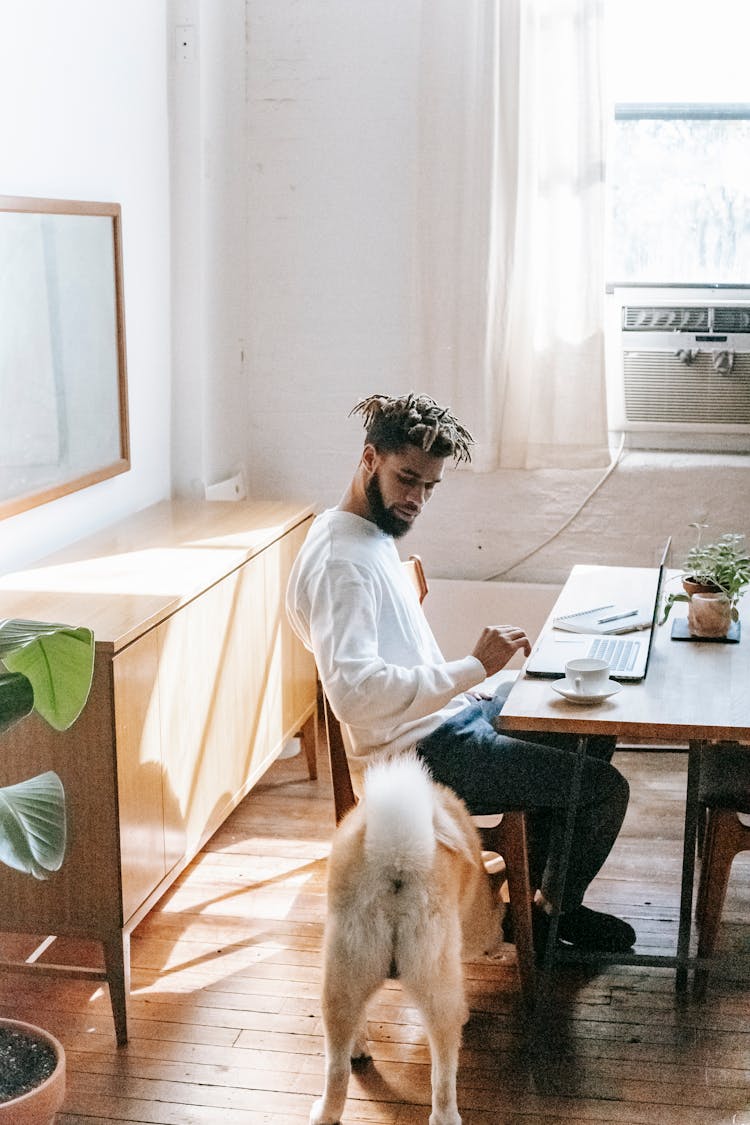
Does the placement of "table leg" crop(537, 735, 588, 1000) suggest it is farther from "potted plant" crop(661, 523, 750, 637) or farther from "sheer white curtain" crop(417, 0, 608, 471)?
"sheer white curtain" crop(417, 0, 608, 471)

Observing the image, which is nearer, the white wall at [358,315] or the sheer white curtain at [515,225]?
the sheer white curtain at [515,225]

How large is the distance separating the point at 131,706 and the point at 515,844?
2.70ft

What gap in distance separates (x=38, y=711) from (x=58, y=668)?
8 cm

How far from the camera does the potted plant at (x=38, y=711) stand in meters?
1.98

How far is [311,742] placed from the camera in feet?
13.2

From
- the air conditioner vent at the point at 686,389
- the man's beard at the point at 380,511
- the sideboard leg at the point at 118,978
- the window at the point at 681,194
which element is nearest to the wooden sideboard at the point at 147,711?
the sideboard leg at the point at 118,978

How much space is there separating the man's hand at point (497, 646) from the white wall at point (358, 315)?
1.78 metres

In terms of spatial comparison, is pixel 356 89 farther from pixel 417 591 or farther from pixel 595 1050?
pixel 595 1050

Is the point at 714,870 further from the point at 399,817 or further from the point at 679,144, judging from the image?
the point at 679,144

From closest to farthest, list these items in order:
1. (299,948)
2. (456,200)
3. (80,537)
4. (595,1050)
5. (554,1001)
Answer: (595,1050)
(554,1001)
(299,948)
(80,537)
(456,200)

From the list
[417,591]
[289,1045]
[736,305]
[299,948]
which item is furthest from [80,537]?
[736,305]

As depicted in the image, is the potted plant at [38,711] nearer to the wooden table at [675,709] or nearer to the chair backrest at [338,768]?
the chair backrest at [338,768]

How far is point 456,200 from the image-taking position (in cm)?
413

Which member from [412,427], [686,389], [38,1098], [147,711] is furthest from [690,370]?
[38,1098]
